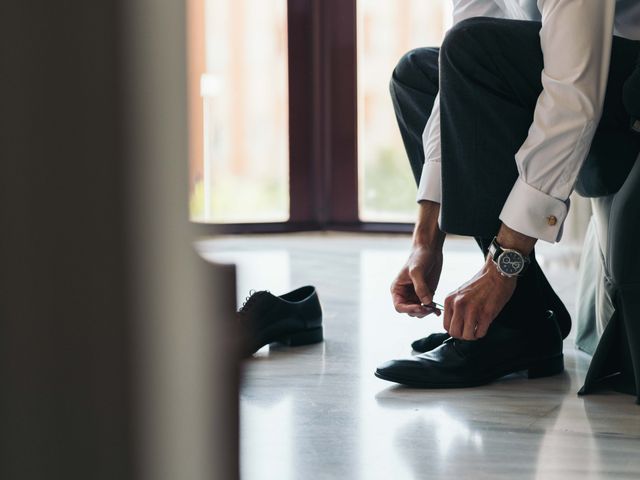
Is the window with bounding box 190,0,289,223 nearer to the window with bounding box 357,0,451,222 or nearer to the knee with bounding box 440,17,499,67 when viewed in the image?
the window with bounding box 357,0,451,222

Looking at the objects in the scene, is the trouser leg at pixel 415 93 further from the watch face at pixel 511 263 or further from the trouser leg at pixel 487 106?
the watch face at pixel 511 263

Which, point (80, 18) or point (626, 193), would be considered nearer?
point (80, 18)

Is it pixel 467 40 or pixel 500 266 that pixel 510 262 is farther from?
pixel 467 40

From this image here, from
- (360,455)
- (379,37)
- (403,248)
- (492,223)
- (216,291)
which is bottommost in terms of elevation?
(403,248)

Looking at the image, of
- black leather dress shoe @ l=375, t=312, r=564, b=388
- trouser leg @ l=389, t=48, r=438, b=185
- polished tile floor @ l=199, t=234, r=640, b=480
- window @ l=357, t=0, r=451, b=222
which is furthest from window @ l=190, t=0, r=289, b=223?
black leather dress shoe @ l=375, t=312, r=564, b=388

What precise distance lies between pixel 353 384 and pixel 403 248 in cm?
202

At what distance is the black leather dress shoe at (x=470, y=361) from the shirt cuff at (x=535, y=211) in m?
0.20

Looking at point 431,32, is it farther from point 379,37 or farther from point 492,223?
point 492,223

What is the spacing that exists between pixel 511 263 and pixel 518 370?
0.77 ft

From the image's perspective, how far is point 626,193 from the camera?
121 centimetres

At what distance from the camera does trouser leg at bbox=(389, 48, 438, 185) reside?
1.46 meters

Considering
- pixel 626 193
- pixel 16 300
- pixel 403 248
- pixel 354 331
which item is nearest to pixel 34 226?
pixel 16 300

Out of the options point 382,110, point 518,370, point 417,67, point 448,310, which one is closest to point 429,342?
point 518,370

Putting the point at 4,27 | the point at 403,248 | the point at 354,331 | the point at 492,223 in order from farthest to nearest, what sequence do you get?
the point at 403,248 → the point at 354,331 → the point at 492,223 → the point at 4,27
